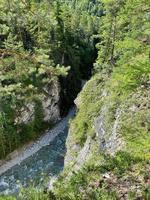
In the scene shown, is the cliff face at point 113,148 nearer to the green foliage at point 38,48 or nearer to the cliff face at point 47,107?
the green foliage at point 38,48

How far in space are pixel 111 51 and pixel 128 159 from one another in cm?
3414

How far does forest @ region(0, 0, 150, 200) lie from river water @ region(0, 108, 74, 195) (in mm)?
2647

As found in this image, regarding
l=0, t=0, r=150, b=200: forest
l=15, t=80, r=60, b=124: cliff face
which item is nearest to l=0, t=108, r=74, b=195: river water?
l=0, t=0, r=150, b=200: forest

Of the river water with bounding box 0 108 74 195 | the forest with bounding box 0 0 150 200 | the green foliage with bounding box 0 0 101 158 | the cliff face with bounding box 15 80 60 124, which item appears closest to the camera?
the forest with bounding box 0 0 150 200

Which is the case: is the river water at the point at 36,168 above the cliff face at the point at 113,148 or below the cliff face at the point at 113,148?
below

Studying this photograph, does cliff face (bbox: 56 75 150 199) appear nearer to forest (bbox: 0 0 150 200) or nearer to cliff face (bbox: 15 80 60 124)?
forest (bbox: 0 0 150 200)

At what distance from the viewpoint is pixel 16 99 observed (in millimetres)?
51750

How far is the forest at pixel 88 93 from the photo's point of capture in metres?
12.6

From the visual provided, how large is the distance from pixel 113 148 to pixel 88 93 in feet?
62.7

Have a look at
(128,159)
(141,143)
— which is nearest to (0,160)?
(128,159)

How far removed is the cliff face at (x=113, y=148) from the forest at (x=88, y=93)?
42mm

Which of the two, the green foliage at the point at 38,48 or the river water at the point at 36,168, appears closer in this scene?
the river water at the point at 36,168

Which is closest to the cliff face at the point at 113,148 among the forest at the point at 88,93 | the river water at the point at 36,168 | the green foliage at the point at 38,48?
the forest at the point at 88,93

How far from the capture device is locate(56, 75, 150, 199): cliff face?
17.0 m
